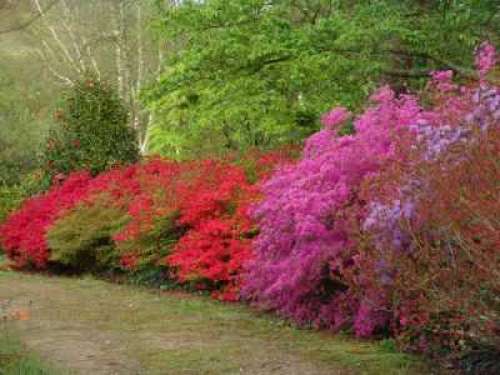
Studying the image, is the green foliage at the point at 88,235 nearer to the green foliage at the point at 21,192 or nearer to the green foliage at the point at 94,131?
the green foliage at the point at 94,131

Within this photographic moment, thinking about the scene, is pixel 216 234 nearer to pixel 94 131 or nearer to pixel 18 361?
pixel 18 361

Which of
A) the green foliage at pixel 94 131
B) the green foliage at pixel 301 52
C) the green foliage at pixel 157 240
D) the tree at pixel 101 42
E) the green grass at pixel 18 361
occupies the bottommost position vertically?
the green grass at pixel 18 361

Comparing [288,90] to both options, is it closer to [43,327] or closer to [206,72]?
[206,72]

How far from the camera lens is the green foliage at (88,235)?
13.3 meters

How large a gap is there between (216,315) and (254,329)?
0.94 m

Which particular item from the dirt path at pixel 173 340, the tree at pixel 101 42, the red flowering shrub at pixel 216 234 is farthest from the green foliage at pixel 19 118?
the dirt path at pixel 173 340

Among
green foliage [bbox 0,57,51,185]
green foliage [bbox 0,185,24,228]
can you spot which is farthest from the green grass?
green foliage [bbox 0,57,51,185]

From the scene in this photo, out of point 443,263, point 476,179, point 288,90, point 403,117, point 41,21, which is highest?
point 41,21

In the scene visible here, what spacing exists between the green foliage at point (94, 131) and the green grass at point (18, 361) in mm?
9492

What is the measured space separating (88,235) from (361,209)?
6.47 metres

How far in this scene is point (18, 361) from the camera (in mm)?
6531

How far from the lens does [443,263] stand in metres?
5.80

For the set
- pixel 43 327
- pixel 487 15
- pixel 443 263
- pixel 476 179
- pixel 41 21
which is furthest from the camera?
pixel 41 21

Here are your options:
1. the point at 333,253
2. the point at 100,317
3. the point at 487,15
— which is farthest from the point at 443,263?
the point at 487,15
